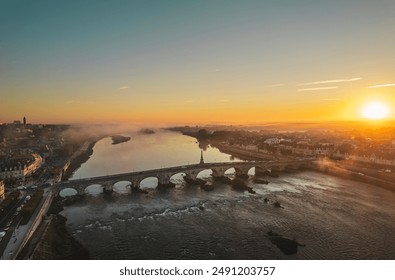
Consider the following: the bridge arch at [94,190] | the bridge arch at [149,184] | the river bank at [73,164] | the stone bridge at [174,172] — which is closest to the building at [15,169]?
the river bank at [73,164]

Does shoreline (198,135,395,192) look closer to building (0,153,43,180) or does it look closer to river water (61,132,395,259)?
river water (61,132,395,259)

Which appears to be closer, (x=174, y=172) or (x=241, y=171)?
(x=174, y=172)

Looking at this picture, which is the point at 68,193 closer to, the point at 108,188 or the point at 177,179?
the point at 108,188

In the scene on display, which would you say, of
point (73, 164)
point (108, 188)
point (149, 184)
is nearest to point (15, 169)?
point (108, 188)

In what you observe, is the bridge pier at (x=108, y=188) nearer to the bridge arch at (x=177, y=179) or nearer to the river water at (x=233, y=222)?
the river water at (x=233, y=222)
